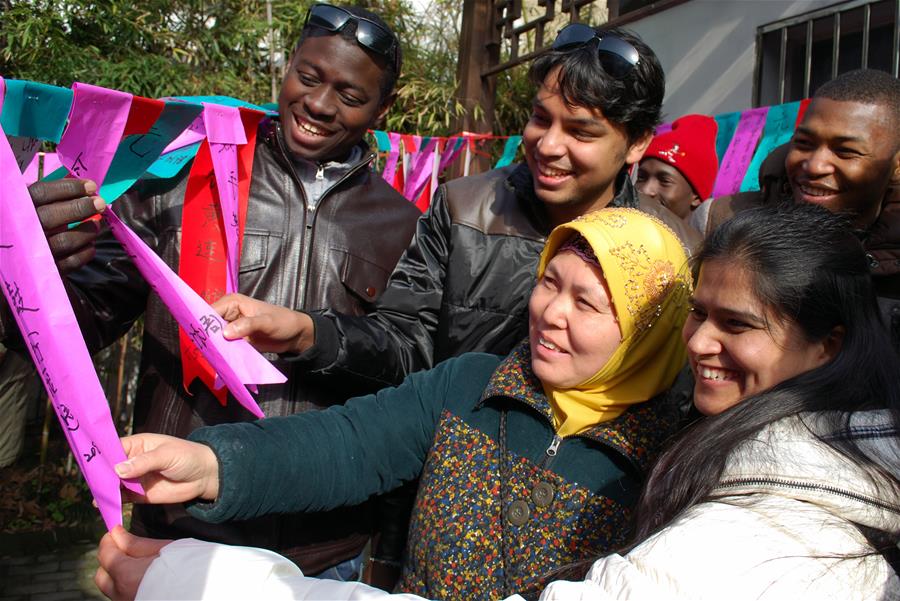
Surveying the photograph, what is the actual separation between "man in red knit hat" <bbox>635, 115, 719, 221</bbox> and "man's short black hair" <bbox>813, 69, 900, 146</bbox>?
1760 millimetres

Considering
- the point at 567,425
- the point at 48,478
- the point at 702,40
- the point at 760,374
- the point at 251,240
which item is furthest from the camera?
the point at 702,40

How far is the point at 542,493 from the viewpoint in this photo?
1596mm

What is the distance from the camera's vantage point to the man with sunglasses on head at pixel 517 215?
2.06m

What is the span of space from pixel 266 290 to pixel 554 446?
904 mm

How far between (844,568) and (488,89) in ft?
18.6

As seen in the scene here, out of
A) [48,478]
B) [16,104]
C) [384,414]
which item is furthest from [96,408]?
[48,478]

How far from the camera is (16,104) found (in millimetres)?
1680

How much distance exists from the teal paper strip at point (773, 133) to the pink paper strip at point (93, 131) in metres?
3.34

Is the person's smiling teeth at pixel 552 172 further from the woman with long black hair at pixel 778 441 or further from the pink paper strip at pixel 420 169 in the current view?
the pink paper strip at pixel 420 169

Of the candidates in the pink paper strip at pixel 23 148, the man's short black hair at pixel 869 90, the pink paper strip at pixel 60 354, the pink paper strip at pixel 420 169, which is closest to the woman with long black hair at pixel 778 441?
the pink paper strip at pixel 60 354

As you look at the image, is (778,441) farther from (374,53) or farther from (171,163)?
(171,163)

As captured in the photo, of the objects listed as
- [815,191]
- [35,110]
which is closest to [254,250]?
[35,110]

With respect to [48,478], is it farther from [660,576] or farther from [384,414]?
[660,576]

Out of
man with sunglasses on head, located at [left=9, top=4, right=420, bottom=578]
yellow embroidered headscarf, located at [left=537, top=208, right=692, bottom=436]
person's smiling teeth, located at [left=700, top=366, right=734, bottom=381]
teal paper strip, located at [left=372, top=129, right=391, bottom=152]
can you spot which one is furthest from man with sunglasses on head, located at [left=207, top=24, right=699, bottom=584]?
teal paper strip, located at [left=372, top=129, right=391, bottom=152]
